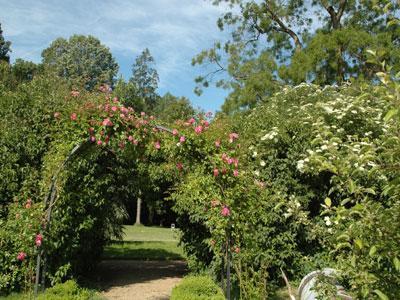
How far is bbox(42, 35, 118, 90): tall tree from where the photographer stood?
38.9m

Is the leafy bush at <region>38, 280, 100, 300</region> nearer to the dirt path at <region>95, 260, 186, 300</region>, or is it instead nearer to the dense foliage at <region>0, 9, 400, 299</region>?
the dense foliage at <region>0, 9, 400, 299</region>

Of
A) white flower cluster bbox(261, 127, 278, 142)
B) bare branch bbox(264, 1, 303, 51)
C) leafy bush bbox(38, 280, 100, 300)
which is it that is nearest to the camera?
leafy bush bbox(38, 280, 100, 300)

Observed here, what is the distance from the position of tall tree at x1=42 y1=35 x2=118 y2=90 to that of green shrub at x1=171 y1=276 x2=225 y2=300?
34.9 meters

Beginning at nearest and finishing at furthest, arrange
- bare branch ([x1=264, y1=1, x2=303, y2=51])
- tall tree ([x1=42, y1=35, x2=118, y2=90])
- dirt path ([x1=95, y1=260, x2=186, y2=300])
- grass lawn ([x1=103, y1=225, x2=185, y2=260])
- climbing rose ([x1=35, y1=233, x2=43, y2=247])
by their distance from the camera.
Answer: climbing rose ([x1=35, y1=233, x2=43, y2=247])
dirt path ([x1=95, y1=260, x2=186, y2=300])
grass lawn ([x1=103, y1=225, x2=185, y2=260])
bare branch ([x1=264, y1=1, x2=303, y2=51])
tall tree ([x1=42, y1=35, x2=118, y2=90])

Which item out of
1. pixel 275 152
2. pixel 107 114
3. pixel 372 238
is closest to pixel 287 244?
pixel 275 152

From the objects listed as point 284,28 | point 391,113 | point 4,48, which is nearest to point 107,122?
point 391,113

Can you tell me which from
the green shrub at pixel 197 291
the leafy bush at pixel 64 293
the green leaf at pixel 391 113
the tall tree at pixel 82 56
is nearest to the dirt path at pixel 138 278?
the green shrub at pixel 197 291

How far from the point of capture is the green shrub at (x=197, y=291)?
16.9 feet

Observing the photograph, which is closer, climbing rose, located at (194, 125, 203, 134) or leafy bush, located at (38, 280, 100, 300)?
leafy bush, located at (38, 280, 100, 300)

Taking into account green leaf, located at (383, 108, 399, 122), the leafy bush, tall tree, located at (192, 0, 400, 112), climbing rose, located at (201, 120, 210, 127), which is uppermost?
tall tree, located at (192, 0, 400, 112)

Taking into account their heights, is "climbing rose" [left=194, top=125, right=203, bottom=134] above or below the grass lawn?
above

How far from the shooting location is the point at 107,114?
5.62m

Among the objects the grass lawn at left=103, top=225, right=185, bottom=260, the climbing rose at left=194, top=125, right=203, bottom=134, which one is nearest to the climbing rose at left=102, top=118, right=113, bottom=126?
the climbing rose at left=194, top=125, right=203, bottom=134

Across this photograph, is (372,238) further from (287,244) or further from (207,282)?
(287,244)
